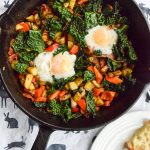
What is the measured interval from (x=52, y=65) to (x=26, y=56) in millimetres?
139

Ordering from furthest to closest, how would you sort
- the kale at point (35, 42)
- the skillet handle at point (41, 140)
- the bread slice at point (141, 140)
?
1. the bread slice at point (141, 140)
2. the kale at point (35, 42)
3. the skillet handle at point (41, 140)

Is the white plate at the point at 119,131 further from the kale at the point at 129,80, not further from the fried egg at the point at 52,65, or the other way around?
the fried egg at the point at 52,65

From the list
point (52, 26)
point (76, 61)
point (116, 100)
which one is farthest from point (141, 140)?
point (52, 26)

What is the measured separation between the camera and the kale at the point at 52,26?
6.41 feet

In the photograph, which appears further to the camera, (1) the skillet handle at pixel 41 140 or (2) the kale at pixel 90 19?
(2) the kale at pixel 90 19

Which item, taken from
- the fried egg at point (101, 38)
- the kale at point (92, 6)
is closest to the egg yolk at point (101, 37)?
the fried egg at point (101, 38)

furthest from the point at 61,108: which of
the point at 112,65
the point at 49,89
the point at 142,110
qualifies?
the point at 142,110

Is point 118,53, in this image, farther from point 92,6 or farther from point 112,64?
point 92,6

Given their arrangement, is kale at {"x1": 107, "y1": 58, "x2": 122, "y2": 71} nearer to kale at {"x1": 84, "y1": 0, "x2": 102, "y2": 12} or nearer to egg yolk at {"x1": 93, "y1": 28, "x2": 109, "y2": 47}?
egg yolk at {"x1": 93, "y1": 28, "x2": 109, "y2": 47}

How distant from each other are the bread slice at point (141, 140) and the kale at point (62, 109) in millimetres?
381

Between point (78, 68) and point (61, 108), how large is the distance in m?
0.22

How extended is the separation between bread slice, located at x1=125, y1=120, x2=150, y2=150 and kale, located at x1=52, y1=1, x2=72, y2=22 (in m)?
0.72

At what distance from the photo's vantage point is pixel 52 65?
194 centimetres

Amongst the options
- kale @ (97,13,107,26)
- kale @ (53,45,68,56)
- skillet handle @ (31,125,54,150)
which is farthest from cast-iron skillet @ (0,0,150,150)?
kale @ (53,45,68,56)
